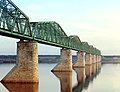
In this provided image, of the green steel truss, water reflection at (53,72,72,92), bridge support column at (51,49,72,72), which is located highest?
the green steel truss

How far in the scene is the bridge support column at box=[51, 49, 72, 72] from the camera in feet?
341

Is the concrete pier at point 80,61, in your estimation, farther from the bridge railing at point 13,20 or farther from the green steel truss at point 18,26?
the bridge railing at point 13,20

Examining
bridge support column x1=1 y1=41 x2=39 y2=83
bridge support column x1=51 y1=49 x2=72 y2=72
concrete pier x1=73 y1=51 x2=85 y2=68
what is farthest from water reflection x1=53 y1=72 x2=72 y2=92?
concrete pier x1=73 y1=51 x2=85 y2=68

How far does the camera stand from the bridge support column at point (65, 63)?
104 m

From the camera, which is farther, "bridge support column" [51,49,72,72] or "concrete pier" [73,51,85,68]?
"concrete pier" [73,51,85,68]

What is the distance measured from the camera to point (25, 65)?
60344 mm

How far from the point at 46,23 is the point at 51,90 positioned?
117 feet

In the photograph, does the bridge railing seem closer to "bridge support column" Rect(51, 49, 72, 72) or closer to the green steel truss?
the green steel truss

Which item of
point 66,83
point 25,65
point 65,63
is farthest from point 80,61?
point 25,65

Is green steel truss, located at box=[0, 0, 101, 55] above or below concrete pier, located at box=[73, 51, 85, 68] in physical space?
above

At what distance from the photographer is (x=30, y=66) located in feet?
199

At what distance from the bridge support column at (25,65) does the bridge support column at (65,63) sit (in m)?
41.7

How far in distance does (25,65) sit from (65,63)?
45841 mm

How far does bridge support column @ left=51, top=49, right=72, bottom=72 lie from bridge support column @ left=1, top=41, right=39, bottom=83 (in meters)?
41.7
